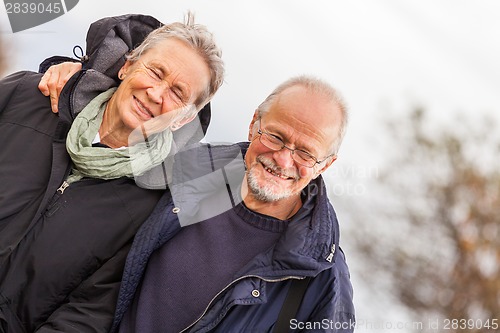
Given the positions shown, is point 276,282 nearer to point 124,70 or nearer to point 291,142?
point 291,142

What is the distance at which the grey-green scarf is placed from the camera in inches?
53.7

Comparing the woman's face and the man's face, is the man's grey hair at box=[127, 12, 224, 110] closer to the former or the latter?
the woman's face

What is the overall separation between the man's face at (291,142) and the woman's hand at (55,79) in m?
0.54

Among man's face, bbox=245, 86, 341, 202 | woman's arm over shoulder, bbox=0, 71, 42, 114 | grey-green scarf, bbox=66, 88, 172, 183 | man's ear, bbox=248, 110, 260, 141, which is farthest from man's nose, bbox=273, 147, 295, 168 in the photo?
woman's arm over shoulder, bbox=0, 71, 42, 114

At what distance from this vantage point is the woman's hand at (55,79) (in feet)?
4.79

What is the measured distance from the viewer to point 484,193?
12.9 feet

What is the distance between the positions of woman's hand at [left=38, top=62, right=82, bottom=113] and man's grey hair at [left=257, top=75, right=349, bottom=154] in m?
0.54

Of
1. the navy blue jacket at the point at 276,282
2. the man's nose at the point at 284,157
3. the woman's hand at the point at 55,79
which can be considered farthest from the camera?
the woman's hand at the point at 55,79

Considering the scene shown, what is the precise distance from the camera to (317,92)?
1463mm

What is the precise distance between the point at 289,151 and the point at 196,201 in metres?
0.27

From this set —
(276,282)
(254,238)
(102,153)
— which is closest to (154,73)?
(102,153)

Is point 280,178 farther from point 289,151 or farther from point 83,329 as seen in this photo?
point 83,329

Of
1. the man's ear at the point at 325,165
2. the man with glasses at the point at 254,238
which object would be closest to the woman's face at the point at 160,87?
the man with glasses at the point at 254,238

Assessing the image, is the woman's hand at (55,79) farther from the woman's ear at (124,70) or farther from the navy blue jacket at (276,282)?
the navy blue jacket at (276,282)
